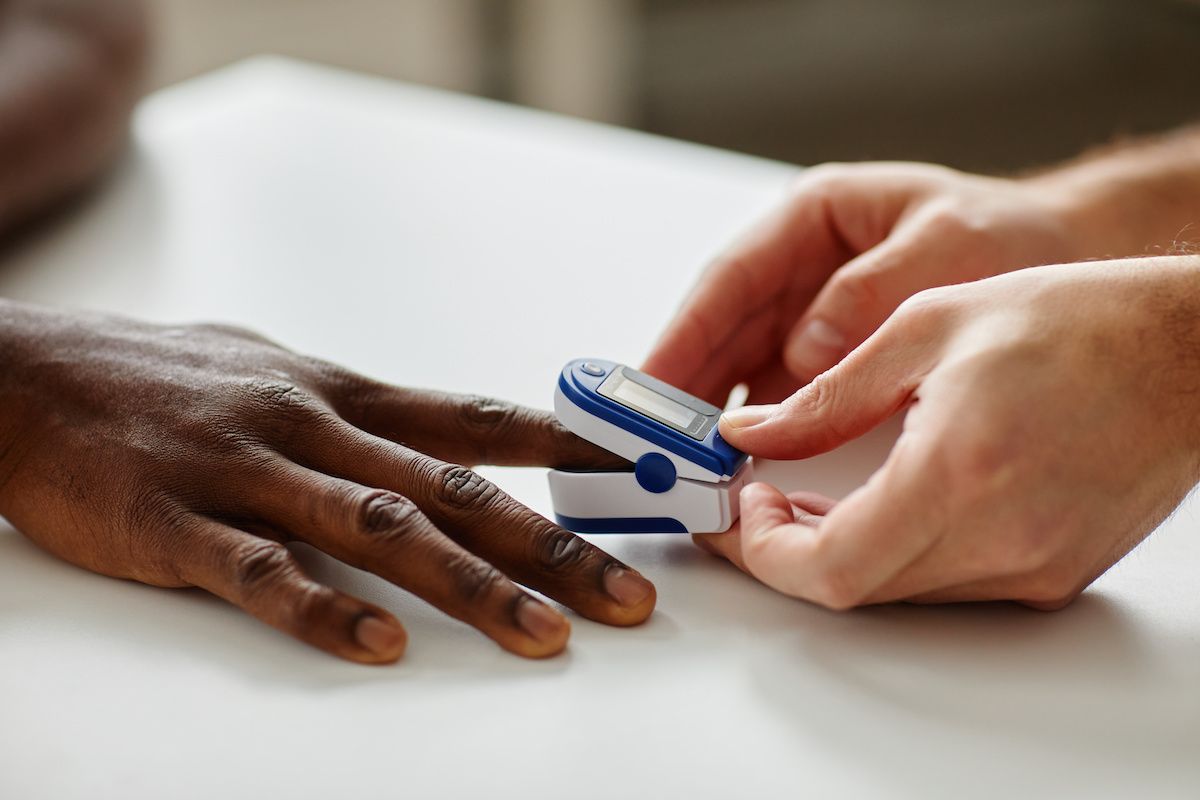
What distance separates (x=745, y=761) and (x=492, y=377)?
594 millimetres

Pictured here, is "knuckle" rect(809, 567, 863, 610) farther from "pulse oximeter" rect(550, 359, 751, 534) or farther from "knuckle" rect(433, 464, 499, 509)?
"knuckle" rect(433, 464, 499, 509)

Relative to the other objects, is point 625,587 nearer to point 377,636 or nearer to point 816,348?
point 377,636

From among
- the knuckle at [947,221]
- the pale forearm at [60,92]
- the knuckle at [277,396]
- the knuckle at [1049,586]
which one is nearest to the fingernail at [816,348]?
the knuckle at [947,221]

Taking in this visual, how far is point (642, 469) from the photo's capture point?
2.88ft

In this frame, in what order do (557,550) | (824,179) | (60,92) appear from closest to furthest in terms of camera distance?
(557,550) → (824,179) → (60,92)

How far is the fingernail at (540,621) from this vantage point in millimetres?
784

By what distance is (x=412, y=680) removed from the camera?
767 mm

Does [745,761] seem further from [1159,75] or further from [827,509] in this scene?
[1159,75]

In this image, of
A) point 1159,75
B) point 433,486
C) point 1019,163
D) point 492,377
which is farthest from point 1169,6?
point 433,486

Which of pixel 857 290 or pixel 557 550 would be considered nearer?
pixel 557 550

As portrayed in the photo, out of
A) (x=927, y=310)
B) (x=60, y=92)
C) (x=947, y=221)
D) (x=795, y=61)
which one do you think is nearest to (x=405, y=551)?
(x=927, y=310)

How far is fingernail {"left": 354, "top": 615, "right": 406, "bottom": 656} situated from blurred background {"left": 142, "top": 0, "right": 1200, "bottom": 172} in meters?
3.11

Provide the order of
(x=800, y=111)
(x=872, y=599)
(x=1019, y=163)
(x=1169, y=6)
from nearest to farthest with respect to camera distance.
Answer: (x=872, y=599) < (x=1019, y=163) < (x=800, y=111) < (x=1169, y=6)

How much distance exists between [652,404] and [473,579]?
0.21m
